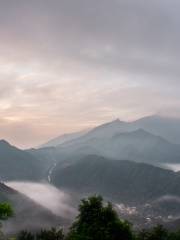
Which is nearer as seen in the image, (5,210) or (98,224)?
(5,210)

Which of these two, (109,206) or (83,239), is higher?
(109,206)

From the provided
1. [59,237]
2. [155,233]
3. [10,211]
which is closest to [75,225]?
[59,237]

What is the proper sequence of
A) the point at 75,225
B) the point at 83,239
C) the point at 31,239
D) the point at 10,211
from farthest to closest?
the point at 31,239 < the point at 75,225 < the point at 83,239 < the point at 10,211

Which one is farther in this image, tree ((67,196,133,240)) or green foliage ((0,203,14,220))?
tree ((67,196,133,240))

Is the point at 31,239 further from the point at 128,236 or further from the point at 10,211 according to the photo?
the point at 10,211

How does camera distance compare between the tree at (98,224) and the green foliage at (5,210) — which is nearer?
the green foliage at (5,210)

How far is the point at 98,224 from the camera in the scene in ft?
389

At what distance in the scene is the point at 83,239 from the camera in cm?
11331

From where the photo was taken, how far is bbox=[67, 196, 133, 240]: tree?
381 feet

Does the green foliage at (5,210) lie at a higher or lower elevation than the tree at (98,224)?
lower

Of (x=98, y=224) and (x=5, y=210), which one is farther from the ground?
(x=98, y=224)

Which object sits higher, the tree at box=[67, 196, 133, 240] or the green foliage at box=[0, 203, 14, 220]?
the tree at box=[67, 196, 133, 240]

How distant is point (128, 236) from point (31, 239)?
175ft

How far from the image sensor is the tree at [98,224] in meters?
116
